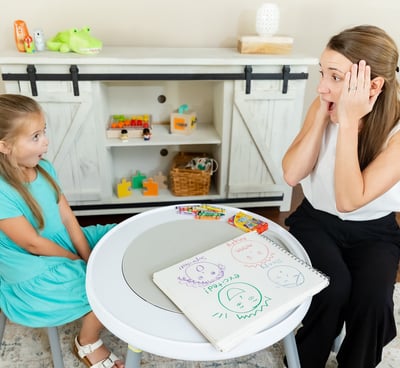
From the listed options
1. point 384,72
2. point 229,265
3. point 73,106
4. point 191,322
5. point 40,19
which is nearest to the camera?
point 191,322

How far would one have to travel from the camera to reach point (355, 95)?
1.04 m

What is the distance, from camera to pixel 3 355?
133cm

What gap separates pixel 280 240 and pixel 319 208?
25 centimetres

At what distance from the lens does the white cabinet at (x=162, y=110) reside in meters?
1.80

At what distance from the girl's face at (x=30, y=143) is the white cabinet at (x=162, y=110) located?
0.74 m

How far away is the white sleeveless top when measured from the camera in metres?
1.16

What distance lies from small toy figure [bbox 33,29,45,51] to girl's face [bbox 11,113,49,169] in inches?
35.8

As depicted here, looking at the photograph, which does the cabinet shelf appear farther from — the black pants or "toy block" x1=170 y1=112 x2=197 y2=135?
the black pants

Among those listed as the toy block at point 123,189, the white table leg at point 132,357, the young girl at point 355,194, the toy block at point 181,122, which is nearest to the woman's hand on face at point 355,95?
the young girl at point 355,194

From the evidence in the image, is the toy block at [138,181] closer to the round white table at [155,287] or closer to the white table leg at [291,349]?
the round white table at [155,287]

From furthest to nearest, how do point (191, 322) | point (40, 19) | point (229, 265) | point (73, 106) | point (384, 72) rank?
point (40, 19), point (73, 106), point (384, 72), point (229, 265), point (191, 322)

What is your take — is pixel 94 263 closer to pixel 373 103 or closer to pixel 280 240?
pixel 280 240

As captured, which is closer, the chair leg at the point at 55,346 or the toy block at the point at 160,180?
the chair leg at the point at 55,346

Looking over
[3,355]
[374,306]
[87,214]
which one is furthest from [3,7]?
[374,306]
